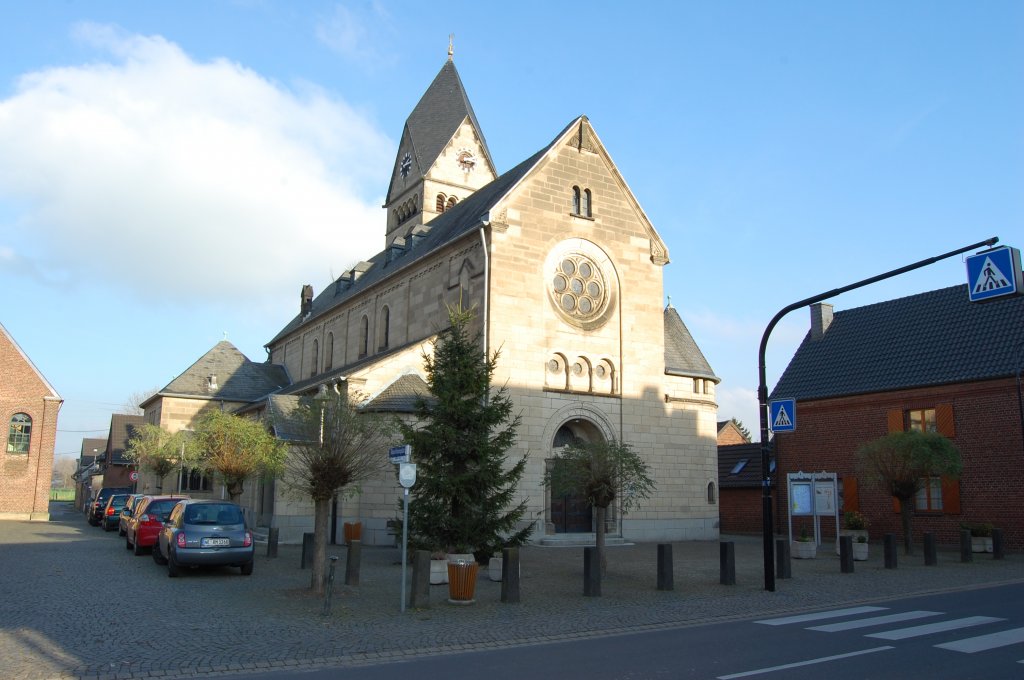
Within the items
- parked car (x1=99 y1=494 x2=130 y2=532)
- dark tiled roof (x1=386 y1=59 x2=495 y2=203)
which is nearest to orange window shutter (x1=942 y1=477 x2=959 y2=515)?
parked car (x1=99 y1=494 x2=130 y2=532)

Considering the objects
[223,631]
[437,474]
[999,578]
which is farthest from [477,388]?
[999,578]

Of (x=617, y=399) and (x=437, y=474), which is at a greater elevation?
(x=617, y=399)

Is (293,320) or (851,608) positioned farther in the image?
(293,320)

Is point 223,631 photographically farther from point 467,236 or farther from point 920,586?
point 467,236

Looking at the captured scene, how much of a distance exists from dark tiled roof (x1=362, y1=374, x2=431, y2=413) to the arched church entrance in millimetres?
5232

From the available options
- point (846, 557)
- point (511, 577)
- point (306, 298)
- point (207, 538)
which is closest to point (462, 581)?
point (511, 577)

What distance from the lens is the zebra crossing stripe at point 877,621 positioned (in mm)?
12141

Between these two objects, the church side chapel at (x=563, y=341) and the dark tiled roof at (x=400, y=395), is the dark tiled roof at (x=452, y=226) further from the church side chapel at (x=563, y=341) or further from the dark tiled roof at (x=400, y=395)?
the dark tiled roof at (x=400, y=395)

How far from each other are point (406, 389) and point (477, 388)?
9.00 metres

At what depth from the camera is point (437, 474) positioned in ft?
63.5

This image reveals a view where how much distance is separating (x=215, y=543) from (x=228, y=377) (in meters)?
33.0

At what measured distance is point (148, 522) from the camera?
22.8 metres

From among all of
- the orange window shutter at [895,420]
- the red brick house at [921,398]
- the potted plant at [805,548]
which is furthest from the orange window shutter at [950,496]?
the potted plant at [805,548]

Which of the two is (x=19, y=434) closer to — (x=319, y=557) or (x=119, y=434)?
(x=119, y=434)
